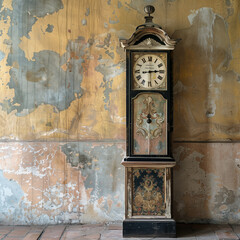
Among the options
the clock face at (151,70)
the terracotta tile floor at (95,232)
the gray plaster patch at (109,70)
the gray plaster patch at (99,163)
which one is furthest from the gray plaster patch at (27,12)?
the terracotta tile floor at (95,232)

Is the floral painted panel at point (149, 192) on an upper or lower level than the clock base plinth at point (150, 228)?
upper

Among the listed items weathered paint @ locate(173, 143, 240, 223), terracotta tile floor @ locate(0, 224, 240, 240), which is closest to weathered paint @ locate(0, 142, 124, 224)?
terracotta tile floor @ locate(0, 224, 240, 240)

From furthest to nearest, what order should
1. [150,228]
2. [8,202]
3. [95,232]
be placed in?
[8,202], [95,232], [150,228]

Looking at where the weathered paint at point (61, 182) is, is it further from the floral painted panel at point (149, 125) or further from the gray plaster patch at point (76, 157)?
the floral painted panel at point (149, 125)

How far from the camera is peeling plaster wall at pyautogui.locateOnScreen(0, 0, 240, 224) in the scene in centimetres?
341

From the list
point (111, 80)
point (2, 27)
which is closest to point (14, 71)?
point (2, 27)

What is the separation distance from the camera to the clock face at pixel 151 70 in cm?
306

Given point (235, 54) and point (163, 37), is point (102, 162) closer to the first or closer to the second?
point (163, 37)

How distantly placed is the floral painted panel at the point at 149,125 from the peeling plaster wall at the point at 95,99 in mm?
418

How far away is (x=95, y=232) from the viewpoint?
3164mm

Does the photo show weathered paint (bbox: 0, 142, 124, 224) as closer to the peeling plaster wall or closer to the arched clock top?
the peeling plaster wall

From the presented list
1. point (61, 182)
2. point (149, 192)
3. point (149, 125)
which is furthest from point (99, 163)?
point (149, 125)

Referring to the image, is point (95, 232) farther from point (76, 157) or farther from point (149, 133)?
point (149, 133)

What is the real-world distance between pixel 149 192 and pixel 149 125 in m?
0.74
